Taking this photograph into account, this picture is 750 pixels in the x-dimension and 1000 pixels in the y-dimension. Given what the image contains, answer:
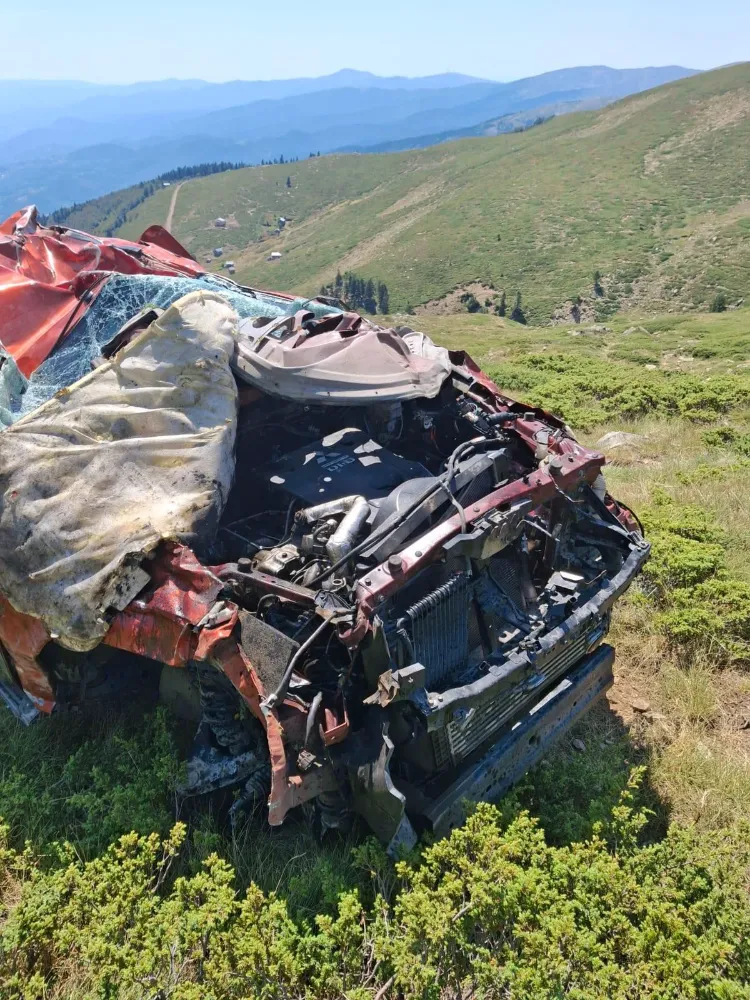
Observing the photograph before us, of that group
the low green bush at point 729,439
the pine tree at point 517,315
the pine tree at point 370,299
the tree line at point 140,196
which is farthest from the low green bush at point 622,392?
the tree line at point 140,196

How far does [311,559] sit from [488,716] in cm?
114

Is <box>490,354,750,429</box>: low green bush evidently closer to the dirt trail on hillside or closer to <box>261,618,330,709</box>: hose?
<box>261,618,330,709</box>: hose

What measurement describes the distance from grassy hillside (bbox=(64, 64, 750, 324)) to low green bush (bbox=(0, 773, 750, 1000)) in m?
36.7

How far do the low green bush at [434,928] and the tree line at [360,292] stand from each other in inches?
2098

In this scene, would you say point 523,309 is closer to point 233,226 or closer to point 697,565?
point 697,565

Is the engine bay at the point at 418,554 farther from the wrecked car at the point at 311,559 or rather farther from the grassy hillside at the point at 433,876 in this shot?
the grassy hillside at the point at 433,876

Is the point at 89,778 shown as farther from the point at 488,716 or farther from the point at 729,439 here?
the point at 729,439

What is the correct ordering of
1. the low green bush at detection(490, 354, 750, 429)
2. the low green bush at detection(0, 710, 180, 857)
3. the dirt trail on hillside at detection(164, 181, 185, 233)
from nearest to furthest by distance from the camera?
the low green bush at detection(0, 710, 180, 857) < the low green bush at detection(490, 354, 750, 429) < the dirt trail on hillside at detection(164, 181, 185, 233)

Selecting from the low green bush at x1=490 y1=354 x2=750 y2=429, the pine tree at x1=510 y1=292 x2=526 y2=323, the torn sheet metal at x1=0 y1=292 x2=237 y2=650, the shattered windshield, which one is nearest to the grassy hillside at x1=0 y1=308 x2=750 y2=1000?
the torn sheet metal at x1=0 y1=292 x2=237 y2=650

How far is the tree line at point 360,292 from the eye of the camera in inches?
2228

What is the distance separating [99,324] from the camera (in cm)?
528

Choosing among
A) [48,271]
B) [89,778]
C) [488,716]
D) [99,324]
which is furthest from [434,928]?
[48,271]

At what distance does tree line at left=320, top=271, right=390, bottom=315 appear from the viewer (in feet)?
186

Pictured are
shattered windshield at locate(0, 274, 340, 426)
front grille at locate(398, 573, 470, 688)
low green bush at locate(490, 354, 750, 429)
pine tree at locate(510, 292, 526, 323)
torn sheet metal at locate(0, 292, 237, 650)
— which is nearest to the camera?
front grille at locate(398, 573, 470, 688)
